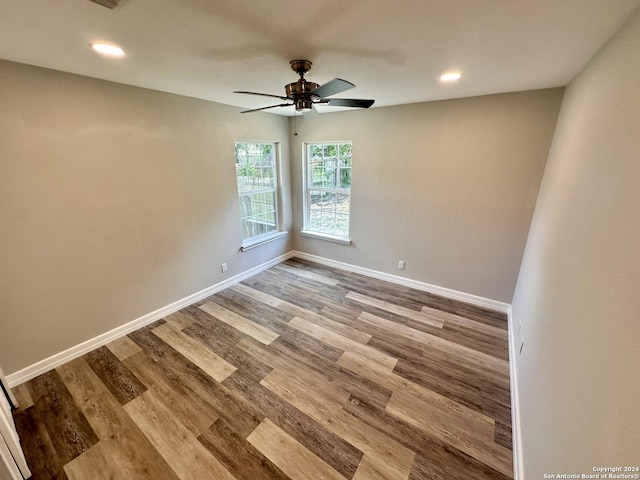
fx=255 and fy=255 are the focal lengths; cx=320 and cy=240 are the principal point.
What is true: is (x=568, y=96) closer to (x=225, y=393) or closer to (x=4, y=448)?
(x=225, y=393)

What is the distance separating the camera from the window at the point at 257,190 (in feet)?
12.1

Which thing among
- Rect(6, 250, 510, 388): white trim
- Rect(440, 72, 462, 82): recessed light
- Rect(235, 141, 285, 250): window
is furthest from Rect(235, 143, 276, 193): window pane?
Rect(440, 72, 462, 82): recessed light

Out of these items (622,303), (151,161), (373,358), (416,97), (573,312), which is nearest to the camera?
(622,303)

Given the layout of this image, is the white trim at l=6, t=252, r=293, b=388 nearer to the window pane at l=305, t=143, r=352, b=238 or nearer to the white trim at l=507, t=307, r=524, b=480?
the window pane at l=305, t=143, r=352, b=238

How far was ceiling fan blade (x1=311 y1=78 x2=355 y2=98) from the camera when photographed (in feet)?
5.01

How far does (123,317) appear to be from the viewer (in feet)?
8.61

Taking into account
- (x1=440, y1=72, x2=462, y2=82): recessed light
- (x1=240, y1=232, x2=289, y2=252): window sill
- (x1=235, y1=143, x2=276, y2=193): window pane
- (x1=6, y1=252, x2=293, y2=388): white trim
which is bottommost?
(x1=6, y1=252, x2=293, y2=388): white trim

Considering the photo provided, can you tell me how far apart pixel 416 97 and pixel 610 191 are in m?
2.21

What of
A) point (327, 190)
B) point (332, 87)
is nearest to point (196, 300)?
point (327, 190)

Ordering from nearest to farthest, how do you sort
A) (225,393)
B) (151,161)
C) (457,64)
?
1. (457,64)
2. (225,393)
3. (151,161)

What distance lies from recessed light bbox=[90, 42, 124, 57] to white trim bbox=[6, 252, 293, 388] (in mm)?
2395

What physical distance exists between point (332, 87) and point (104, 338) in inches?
120

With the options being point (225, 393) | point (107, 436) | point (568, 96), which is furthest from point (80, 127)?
point (568, 96)

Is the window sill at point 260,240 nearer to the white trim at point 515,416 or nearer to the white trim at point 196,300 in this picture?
the white trim at point 196,300
